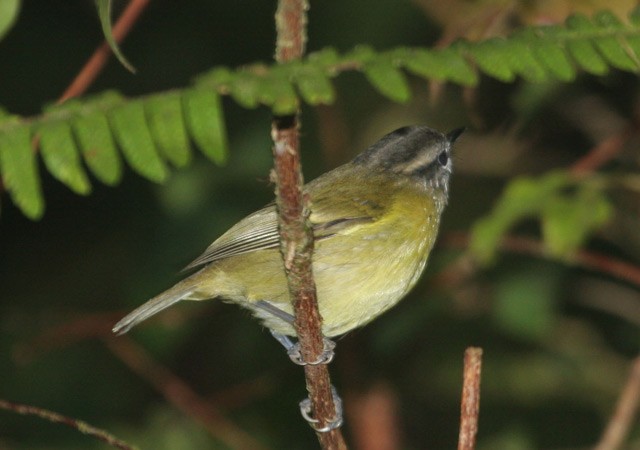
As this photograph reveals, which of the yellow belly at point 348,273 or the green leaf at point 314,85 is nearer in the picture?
the green leaf at point 314,85

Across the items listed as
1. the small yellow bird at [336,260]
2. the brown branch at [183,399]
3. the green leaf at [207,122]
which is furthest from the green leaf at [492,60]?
the brown branch at [183,399]

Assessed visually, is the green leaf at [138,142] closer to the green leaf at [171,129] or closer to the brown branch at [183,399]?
the green leaf at [171,129]

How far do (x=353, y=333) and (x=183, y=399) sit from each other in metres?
1.25

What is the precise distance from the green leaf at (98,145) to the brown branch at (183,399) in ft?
10.1

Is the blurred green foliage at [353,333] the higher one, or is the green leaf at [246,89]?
the blurred green foliage at [353,333]

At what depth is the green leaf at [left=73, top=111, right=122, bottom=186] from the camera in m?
2.49

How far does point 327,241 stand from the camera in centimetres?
428

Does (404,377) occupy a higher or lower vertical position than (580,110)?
lower

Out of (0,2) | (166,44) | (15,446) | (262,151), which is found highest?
(166,44)

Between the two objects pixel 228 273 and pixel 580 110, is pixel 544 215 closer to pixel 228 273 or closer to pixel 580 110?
pixel 228 273

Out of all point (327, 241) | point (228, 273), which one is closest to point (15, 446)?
point (228, 273)

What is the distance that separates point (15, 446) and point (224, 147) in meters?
4.01

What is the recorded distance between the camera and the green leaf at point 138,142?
2.45 meters

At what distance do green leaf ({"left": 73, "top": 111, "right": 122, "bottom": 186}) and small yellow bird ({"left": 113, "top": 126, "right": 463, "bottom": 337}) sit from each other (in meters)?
1.68
